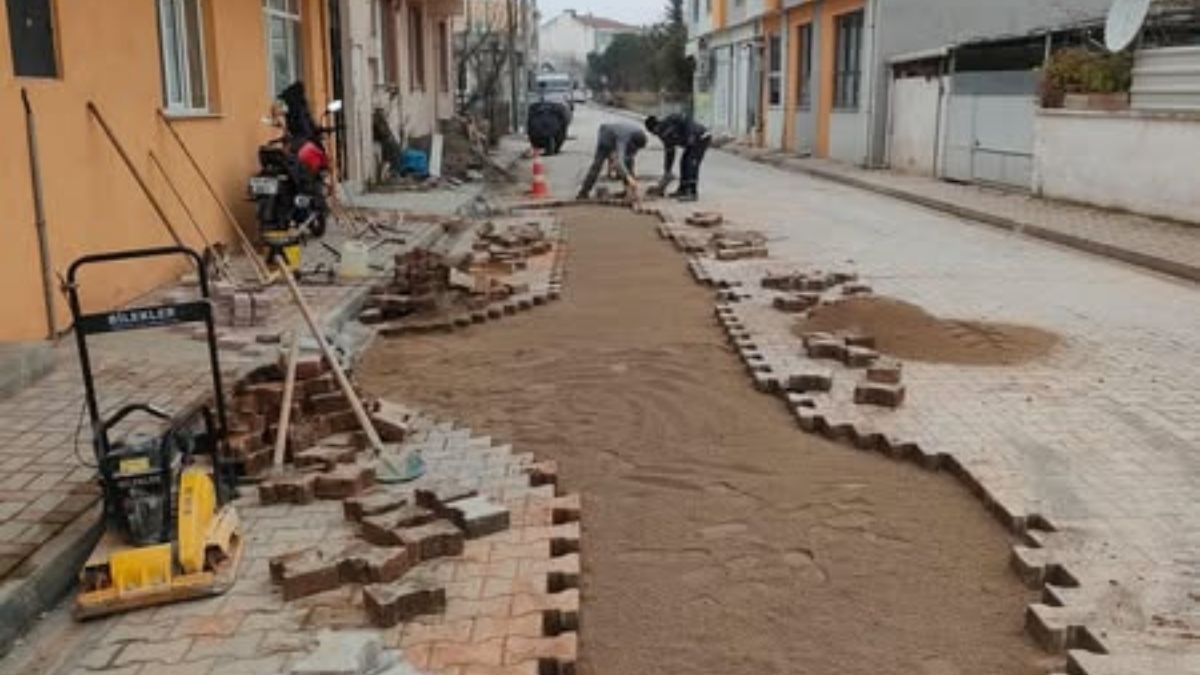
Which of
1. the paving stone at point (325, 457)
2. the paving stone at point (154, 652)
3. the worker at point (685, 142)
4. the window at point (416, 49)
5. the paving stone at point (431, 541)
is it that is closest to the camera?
the paving stone at point (154, 652)

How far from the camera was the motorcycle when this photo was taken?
407 inches

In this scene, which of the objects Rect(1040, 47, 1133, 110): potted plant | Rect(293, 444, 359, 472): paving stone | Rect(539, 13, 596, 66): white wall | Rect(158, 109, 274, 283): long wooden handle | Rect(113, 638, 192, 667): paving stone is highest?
Rect(539, 13, 596, 66): white wall

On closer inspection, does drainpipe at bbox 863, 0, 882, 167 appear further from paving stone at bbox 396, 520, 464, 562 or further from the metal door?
paving stone at bbox 396, 520, 464, 562

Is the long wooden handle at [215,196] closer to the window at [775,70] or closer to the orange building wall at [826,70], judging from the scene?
the orange building wall at [826,70]

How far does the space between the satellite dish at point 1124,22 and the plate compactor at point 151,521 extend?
43.7 ft

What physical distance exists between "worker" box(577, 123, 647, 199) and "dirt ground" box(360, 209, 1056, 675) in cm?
973

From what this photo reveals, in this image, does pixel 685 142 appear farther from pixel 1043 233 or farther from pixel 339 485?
pixel 339 485

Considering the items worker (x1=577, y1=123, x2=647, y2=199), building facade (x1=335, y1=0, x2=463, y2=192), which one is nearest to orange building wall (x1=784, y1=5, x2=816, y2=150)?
building facade (x1=335, y1=0, x2=463, y2=192)

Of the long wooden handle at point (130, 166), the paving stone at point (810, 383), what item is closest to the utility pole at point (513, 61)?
the long wooden handle at point (130, 166)

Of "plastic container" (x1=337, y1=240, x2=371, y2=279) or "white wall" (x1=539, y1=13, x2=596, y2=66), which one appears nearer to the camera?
"plastic container" (x1=337, y1=240, x2=371, y2=279)

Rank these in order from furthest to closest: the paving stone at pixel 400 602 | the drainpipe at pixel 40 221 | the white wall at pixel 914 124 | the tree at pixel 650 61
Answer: the tree at pixel 650 61 → the white wall at pixel 914 124 → the drainpipe at pixel 40 221 → the paving stone at pixel 400 602

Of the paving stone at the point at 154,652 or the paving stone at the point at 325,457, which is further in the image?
the paving stone at the point at 325,457

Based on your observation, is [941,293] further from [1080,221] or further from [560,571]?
[560,571]

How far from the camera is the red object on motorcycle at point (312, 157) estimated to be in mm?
11289
